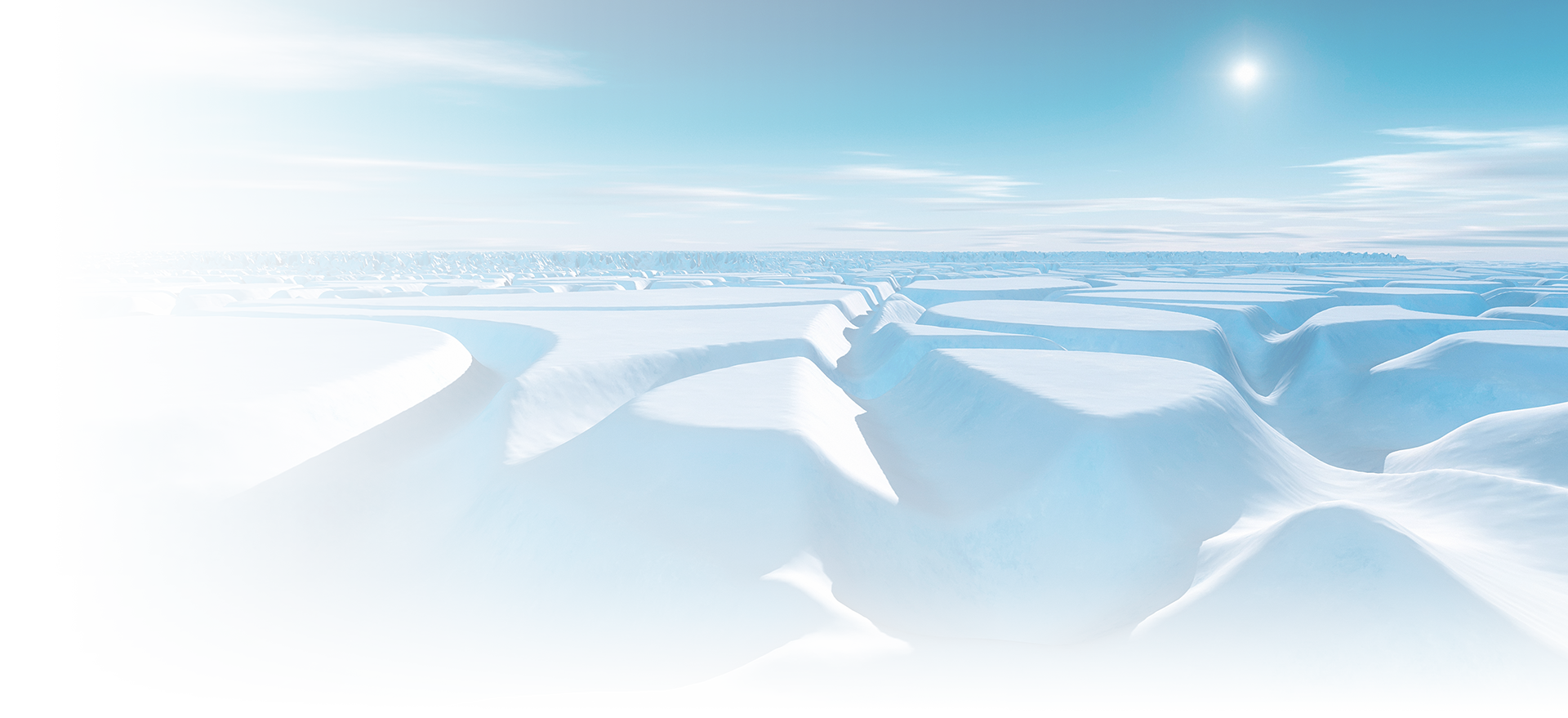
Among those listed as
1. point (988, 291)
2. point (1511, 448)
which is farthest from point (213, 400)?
point (988, 291)

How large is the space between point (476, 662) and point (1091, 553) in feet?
33.8

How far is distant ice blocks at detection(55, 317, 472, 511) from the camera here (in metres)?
11.6

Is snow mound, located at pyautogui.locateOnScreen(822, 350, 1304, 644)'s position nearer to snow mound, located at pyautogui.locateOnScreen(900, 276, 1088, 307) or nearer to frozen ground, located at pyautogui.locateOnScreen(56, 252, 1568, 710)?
frozen ground, located at pyautogui.locateOnScreen(56, 252, 1568, 710)

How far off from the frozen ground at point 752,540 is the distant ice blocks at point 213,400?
0.07 m

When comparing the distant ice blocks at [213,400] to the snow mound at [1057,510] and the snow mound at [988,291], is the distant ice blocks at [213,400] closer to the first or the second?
the snow mound at [1057,510]

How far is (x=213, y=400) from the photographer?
13391 millimetres

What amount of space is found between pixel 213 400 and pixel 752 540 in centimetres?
1011

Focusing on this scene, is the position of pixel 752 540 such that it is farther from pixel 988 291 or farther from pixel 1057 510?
pixel 988 291

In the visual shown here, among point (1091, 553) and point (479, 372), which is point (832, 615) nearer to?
point (1091, 553)

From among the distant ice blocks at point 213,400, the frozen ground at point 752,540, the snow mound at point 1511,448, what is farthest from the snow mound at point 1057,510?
the distant ice blocks at point 213,400

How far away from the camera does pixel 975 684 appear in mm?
8750

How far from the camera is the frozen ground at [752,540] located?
29.3 feet

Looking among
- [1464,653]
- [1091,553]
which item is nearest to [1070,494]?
[1091,553]

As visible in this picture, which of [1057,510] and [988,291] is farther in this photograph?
[988,291]
